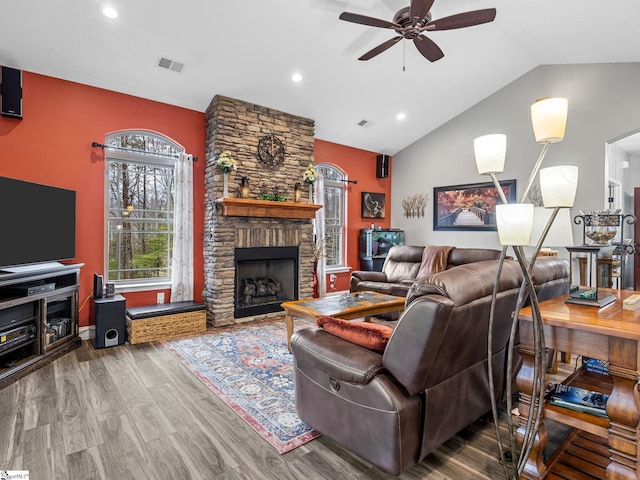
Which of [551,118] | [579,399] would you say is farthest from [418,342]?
[551,118]

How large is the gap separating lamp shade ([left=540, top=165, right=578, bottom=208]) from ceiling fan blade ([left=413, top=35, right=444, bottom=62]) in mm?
2309

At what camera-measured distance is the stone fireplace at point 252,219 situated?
4.75 m

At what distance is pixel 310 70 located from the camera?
4.60 metres

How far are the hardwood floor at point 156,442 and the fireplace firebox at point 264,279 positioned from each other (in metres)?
2.17

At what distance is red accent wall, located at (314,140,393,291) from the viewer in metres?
6.61

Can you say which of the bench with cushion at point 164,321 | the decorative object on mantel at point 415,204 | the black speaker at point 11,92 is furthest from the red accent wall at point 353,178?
the black speaker at point 11,92

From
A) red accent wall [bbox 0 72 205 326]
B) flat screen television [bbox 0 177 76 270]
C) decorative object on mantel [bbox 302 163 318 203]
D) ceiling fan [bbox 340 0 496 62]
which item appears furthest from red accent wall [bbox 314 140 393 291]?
flat screen television [bbox 0 177 76 270]

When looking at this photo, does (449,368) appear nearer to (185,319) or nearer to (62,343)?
(185,319)

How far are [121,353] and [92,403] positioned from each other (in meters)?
1.16

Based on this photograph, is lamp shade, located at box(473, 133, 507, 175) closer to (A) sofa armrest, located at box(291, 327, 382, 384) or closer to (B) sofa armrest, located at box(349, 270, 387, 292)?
(A) sofa armrest, located at box(291, 327, 382, 384)

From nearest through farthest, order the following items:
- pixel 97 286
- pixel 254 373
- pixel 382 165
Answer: pixel 254 373 → pixel 97 286 → pixel 382 165

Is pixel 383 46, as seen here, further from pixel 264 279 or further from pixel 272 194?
pixel 264 279

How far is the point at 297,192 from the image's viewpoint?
17.6 ft

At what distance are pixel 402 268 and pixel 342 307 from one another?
2.30m
